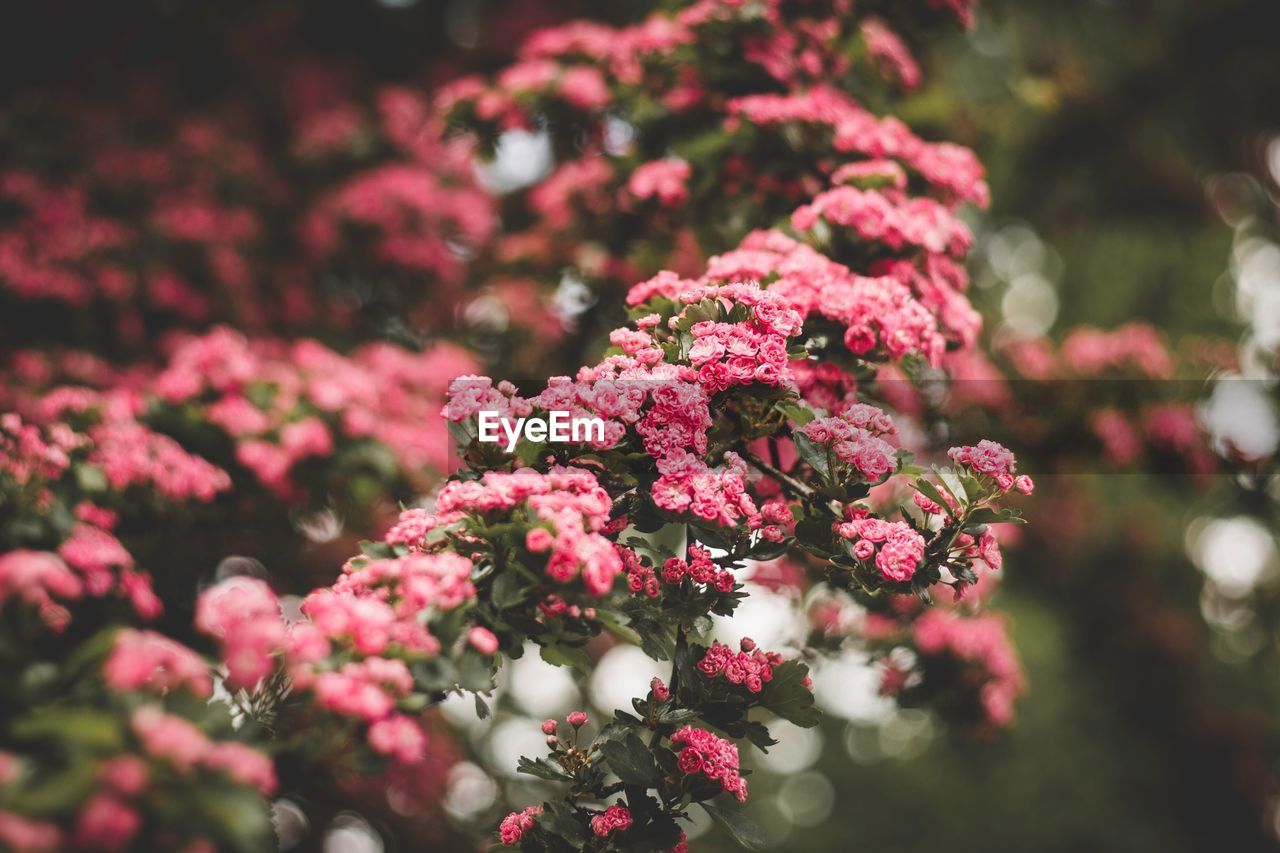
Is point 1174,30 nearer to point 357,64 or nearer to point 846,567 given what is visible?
point 357,64

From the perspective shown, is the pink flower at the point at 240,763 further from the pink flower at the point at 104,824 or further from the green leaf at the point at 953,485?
the green leaf at the point at 953,485

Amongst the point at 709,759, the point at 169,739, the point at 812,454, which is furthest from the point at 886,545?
the point at 169,739

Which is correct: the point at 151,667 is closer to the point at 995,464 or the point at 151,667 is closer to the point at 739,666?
the point at 739,666

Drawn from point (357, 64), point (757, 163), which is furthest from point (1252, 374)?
point (357, 64)

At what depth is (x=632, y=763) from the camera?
6.18ft

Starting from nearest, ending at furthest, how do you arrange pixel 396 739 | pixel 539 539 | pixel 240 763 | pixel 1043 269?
pixel 240 763 → pixel 396 739 → pixel 539 539 → pixel 1043 269

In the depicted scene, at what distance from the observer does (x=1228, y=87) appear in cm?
614

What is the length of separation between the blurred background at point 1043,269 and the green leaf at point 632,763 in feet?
1.14

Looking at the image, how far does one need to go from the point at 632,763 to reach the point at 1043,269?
10.8m

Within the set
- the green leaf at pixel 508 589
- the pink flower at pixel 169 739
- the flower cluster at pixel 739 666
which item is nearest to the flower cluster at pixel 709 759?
the flower cluster at pixel 739 666

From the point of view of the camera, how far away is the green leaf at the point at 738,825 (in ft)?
6.26

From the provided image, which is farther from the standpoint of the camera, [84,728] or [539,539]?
[539,539]

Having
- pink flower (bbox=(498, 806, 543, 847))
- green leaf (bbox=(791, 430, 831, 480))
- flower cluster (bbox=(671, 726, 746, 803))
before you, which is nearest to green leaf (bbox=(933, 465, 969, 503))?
green leaf (bbox=(791, 430, 831, 480))

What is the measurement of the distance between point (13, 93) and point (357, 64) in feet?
6.30
